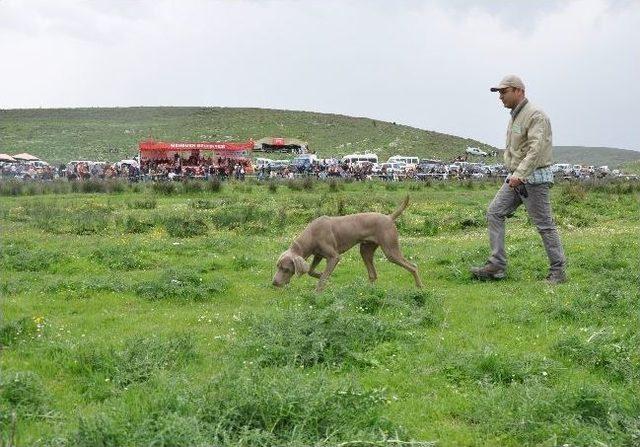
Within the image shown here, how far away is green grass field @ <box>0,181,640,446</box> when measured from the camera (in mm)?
4840

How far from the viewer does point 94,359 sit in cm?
670

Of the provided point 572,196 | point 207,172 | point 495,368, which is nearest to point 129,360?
point 495,368

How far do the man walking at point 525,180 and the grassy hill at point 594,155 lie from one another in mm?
116190

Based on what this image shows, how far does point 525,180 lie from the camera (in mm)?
10727

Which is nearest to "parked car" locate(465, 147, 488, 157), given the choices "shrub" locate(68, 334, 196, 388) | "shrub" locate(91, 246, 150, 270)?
"shrub" locate(91, 246, 150, 270)

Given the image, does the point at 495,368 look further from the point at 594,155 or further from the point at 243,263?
the point at 594,155

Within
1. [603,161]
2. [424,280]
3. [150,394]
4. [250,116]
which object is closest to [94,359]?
Result: [150,394]

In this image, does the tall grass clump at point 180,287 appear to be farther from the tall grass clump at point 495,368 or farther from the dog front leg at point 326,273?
the tall grass clump at point 495,368

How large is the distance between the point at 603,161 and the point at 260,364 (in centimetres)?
13092

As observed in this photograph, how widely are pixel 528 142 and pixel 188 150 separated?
57.2 meters

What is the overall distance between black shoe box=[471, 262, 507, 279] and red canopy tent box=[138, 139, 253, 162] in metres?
55.0

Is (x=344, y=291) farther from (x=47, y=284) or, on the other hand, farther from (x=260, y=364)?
(x=47, y=284)

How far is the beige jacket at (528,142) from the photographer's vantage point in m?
10.7

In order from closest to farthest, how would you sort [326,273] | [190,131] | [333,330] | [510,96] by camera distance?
1. [333,330]
2. [326,273]
3. [510,96]
4. [190,131]
